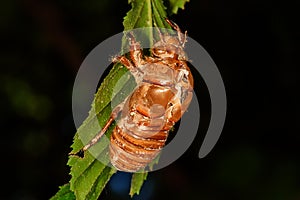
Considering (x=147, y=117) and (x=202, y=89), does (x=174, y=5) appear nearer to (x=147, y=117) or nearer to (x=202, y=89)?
(x=147, y=117)

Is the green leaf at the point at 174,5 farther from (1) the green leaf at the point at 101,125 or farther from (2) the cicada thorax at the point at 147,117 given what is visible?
(2) the cicada thorax at the point at 147,117

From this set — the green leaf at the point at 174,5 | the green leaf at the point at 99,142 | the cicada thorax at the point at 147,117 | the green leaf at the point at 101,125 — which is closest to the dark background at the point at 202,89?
A: the green leaf at the point at 174,5

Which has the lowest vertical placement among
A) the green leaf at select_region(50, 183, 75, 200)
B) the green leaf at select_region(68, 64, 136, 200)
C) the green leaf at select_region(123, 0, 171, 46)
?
the green leaf at select_region(50, 183, 75, 200)

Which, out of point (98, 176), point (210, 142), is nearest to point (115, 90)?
point (98, 176)

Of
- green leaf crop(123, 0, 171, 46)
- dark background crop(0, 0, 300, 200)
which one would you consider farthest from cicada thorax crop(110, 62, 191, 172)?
dark background crop(0, 0, 300, 200)

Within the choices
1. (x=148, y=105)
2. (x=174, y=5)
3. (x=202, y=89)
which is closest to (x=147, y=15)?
(x=174, y=5)

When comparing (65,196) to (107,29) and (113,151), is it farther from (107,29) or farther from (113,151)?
(107,29)

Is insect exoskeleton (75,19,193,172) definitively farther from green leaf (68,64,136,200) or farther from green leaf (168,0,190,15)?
green leaf (168,0,190,15)
